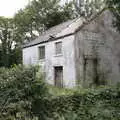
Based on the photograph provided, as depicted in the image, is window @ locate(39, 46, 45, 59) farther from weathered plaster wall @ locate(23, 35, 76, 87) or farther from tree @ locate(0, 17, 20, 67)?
tree @ locate(0, 17, 20, 67)

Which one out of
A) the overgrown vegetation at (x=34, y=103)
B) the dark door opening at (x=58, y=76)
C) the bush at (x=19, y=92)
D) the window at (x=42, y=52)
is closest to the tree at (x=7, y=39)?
the window at (x=42, y=52)

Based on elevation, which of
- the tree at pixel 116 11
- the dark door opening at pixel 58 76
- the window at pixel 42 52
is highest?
the tree at pixel 116 11

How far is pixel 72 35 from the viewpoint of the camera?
734 inches

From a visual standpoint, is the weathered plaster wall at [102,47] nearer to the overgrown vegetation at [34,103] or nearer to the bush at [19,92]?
the overgrown vegetation at [34,103]

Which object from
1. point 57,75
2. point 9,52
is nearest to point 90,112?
point 57,75

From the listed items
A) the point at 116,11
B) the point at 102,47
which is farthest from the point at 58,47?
the point at 116,11

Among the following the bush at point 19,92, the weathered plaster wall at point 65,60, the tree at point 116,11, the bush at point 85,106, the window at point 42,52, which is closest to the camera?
the bush at point 19,92

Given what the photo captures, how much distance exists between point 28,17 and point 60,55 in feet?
54.5

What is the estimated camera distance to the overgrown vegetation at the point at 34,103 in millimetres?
7844

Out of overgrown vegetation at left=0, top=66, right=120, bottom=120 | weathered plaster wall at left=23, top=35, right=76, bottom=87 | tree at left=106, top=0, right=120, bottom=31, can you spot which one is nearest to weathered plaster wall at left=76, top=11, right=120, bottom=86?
weathered plaster wall at left=23, top=35, right=76, bottom=87

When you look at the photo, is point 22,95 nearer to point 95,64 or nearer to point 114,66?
point 95,64

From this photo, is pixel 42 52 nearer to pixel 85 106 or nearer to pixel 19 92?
pixel 85 106

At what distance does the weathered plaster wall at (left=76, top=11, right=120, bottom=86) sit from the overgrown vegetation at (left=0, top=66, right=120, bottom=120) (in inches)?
361

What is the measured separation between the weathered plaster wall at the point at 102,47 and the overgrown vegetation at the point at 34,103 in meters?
9.16
